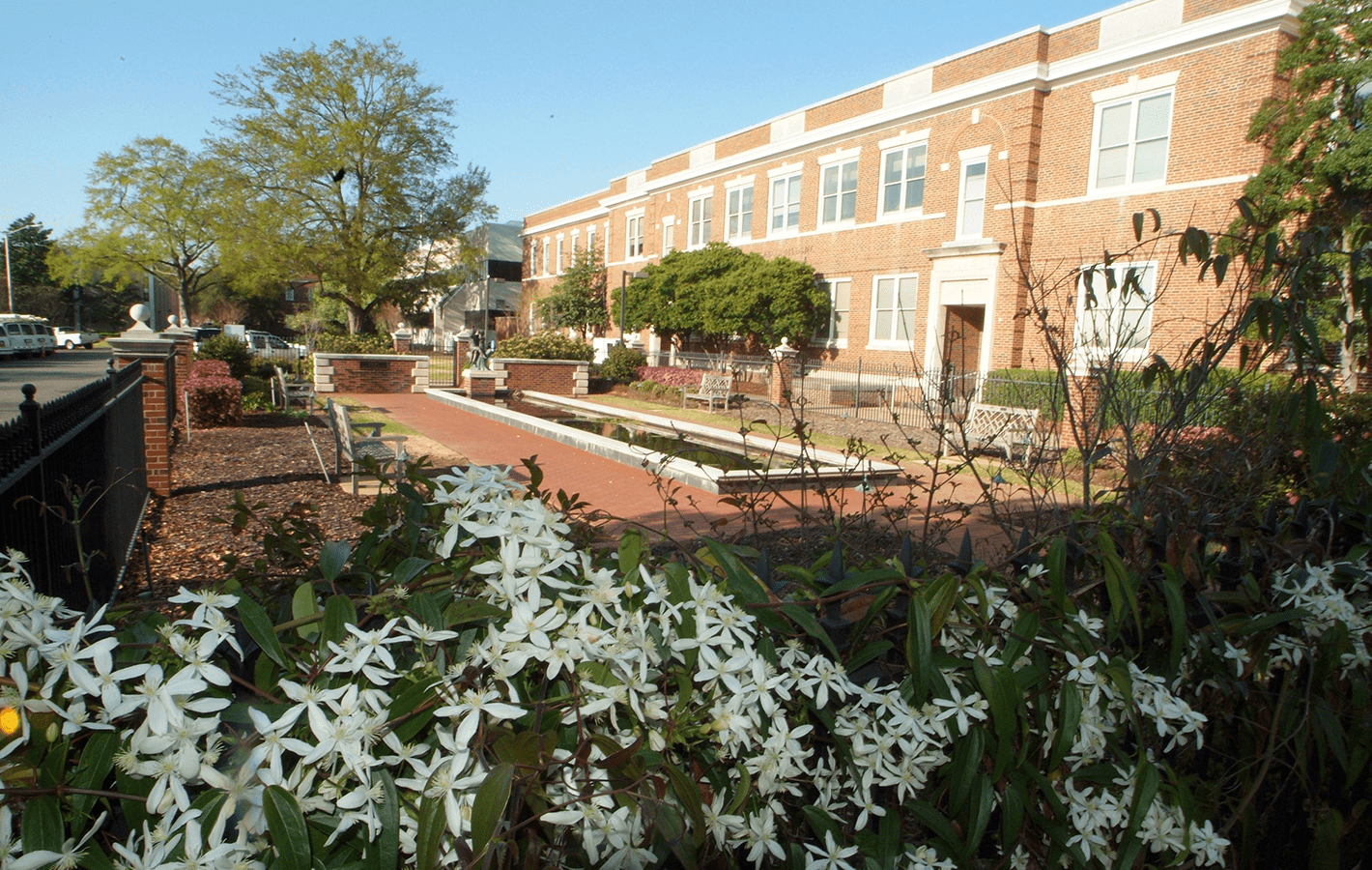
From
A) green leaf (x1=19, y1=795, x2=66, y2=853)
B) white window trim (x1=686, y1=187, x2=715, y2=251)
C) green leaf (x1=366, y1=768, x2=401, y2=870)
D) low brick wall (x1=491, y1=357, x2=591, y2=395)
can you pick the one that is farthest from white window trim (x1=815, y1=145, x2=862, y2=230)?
green leaf (x1=19, y1=795, x2=66, y2=853)

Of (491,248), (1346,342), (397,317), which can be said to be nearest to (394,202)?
(491,248)

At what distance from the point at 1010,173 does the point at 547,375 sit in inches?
559

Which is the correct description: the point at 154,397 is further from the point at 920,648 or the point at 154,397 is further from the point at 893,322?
the point at 893,322

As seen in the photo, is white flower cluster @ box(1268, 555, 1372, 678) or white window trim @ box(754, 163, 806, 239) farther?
white window trim @ box(754, 163, 806, 239)

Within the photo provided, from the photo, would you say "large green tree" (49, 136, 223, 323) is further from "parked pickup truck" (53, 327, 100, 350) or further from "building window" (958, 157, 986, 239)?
"building window" (958, 157, 986, 239)

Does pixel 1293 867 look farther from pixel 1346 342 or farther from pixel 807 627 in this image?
pixel 807 627

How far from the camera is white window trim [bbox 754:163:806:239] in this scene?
27.7m

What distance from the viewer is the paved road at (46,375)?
22.0 m

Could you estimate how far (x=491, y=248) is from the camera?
58.1 meters

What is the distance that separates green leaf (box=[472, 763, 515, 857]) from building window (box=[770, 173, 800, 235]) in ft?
92.0

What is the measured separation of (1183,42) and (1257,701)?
19787 millimetres

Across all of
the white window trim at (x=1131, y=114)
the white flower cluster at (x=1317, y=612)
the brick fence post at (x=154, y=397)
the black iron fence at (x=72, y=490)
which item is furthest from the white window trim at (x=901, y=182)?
the white flower cluster at (x=1317, y=612)

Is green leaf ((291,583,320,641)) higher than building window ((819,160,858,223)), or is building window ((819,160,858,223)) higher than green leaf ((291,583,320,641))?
building window ((819,160,858,223))

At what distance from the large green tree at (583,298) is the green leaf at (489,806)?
40569 mm
